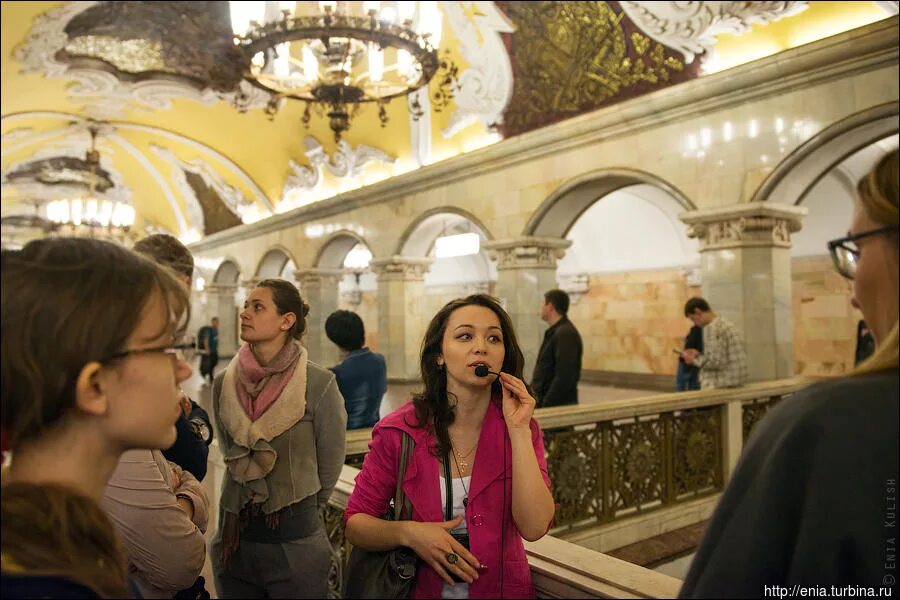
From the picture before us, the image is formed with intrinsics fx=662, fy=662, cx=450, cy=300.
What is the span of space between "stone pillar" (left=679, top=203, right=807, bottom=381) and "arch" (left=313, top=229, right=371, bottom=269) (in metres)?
8.31

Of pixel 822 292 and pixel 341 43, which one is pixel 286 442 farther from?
pixel 822 292

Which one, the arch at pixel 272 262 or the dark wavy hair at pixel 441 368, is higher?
the arch at pixel 272 262

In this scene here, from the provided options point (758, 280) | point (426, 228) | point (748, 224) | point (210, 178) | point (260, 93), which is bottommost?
point (758, 280)

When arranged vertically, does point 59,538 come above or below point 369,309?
below

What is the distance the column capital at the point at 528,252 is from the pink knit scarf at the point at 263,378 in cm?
724

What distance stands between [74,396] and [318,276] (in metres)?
14.4

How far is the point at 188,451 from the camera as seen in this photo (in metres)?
1.95

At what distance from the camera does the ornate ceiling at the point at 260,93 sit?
7.71m

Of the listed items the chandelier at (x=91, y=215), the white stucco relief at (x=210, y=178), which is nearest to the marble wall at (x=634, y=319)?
the white stucco relief at (x=210, y=178)

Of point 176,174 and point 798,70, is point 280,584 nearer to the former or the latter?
point 798,70

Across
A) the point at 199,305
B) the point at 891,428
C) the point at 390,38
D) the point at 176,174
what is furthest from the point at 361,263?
the point at 891,428

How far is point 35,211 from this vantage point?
24.0 m

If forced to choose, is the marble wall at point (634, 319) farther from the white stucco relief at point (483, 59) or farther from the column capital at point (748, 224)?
the column capital at point (748, 224)

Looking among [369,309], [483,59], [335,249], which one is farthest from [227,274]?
[483,59]
